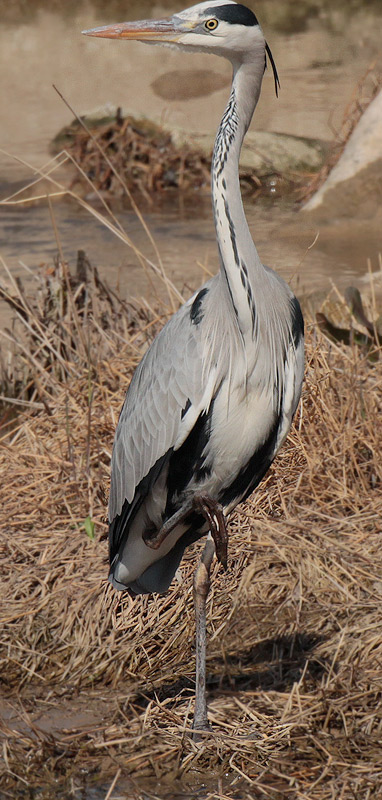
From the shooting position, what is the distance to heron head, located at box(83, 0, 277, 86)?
3193mm

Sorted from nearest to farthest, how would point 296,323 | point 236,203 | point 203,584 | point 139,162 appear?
point 236,203, point 296,323, point 203,584, point 139,162

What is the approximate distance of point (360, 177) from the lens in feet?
27.0

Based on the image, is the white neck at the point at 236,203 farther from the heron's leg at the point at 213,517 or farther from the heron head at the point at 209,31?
the heron's leg at the point at 213,517

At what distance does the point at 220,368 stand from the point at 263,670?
4.08 feet

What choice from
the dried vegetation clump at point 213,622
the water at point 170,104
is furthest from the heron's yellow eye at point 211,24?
the dried vegetation clump at point 213,622

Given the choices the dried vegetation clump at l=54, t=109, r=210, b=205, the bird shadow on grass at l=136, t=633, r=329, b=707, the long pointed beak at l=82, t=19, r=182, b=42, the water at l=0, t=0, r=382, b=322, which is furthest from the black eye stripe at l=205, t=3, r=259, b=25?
the dried vegetation clump at l=54, t=109, r=210, b=205

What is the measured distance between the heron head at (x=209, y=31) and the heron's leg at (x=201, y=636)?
1587mm

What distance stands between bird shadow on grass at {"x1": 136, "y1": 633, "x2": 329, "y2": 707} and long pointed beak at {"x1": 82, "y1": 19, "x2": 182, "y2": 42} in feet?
6.86

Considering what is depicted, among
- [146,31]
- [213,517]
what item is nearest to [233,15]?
[146,31]

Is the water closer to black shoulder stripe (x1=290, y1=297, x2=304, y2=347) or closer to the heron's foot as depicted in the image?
black shoulder stripe (x1=290, y1=297, x2=304, y2=347)

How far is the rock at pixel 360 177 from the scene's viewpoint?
26.5 feet

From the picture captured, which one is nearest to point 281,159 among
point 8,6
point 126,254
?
point 126,254

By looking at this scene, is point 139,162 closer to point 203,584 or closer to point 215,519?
point 203,584

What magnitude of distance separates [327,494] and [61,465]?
1.14 m
